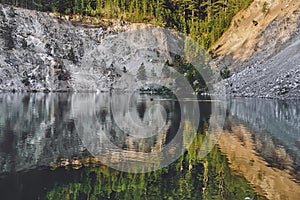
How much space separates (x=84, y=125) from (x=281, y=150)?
715 inches

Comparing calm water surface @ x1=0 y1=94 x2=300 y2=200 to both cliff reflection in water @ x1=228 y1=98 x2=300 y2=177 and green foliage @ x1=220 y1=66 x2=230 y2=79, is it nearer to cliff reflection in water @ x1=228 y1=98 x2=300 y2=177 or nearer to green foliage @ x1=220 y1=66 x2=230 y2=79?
cliff reflection in water @ x1=228 y1=98 x2=300 y2=177

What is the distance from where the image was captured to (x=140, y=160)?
21516 mm

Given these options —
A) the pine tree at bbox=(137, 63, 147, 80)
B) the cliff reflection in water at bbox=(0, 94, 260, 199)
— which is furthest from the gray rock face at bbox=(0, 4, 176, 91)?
the cliff reflection in water at bbox=(0, 94, 260, 199)

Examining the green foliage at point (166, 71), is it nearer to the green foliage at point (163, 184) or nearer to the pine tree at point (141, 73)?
the pine tree at point (141, 73)

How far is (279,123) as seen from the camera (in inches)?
1473

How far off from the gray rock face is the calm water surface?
2894 inches

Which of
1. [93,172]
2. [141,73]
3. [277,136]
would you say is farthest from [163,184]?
[141,73]

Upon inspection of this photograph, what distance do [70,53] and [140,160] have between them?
102 meters

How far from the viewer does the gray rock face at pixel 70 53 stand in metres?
107

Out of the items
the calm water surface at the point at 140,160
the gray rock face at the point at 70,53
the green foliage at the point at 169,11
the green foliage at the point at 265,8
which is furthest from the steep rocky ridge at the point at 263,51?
the calm water surface at the point at 140,160

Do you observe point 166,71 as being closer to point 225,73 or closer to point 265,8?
point 225,73

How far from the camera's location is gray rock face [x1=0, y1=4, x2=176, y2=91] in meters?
107

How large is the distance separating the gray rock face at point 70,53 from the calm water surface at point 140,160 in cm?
7351

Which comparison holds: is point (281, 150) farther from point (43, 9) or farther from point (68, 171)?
point (43, 9)
